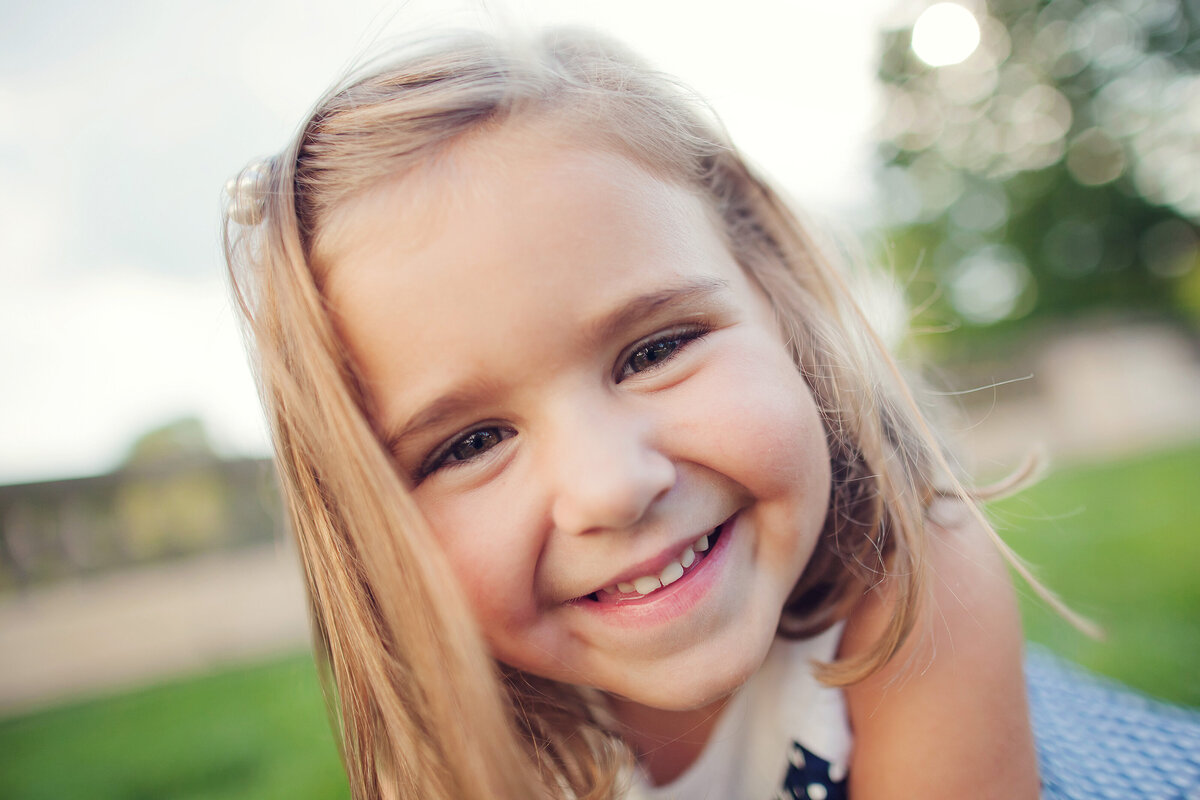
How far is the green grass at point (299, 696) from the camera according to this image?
190cm

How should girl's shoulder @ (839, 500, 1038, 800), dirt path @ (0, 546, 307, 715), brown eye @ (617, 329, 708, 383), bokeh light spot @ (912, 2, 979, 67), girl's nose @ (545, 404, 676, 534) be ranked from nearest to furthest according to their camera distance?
girl's nose @ (545, 404, 676, 534), brown eye @ (617, 329, 708, 383), girl's shoulder @ (839, 500, 1038, 800), bokeh light spot @ (912, 2, 979, 67), dirt path @ (0, 546, 307, 715)

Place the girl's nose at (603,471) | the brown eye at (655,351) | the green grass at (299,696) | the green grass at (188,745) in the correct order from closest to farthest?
the girl's nose at (603,471)
the brown eye at (655,351)
the green grass at (299,696)
the green grass at (188,745)

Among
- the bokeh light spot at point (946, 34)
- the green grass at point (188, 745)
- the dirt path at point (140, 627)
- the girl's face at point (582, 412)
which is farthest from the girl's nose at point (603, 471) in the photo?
the dirt path at point (140, 627)

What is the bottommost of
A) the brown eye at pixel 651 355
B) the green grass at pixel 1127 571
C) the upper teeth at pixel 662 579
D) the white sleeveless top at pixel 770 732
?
the green grass at pixel 1127 571

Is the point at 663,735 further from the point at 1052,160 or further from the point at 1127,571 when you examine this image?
the point at 1052,160

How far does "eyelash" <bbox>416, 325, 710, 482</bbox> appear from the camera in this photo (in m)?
0.84

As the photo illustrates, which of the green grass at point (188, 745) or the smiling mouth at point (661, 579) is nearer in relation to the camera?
the smiling mouth at point (661, 579)

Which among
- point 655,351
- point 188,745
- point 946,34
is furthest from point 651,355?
point 946,34

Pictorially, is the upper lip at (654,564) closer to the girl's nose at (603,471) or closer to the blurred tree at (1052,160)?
the girl's nose at (603,471)

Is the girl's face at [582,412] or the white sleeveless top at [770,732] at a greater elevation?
the girl's face at [582,412]

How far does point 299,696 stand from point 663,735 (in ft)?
7.44

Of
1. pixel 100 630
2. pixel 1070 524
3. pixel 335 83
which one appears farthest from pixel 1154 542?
pixel 100 630

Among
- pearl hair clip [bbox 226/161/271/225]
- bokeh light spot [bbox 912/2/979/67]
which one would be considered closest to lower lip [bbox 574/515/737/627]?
pearl hair clip [bbox 226/161/271/225]

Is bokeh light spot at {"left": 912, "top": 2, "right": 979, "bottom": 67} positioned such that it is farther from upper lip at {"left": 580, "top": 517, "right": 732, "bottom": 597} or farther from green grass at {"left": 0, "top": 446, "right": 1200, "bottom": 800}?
upper lip at {"left": 580, "top": 517, "right": 732, "bottom": 597}
